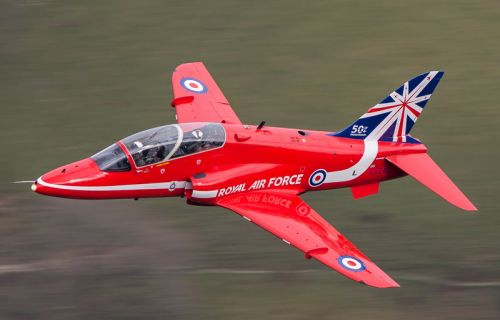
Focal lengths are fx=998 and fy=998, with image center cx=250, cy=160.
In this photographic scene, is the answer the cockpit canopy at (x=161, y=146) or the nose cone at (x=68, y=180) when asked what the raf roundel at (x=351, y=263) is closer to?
the cockpit canopy at (x=161, y=146)

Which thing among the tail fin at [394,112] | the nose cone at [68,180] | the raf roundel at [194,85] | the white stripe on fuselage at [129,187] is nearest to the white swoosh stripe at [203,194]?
the white stripe on fuselage at [129,187]

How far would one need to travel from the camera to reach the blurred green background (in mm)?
28141

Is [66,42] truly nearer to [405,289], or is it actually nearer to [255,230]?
[255,230]

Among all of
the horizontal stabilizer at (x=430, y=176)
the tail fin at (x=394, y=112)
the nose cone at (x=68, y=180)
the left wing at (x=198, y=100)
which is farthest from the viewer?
the left wing at (x=198, y=100)

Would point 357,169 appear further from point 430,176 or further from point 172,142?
point 172,142

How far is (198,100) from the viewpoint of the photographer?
30.6 meters

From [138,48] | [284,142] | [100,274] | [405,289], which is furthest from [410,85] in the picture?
[138,48]

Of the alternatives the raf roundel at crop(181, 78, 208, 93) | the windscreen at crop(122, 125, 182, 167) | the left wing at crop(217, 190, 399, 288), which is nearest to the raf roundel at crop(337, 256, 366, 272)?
the left wing at crop(217, 190, 399, 288)

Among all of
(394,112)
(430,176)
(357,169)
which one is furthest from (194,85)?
(430,176)

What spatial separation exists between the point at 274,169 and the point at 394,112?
4.02 metres

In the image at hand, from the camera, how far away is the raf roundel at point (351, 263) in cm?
2452

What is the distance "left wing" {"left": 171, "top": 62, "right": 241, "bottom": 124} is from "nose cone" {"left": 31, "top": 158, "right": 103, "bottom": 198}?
4.14 metres

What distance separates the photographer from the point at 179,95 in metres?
30.7

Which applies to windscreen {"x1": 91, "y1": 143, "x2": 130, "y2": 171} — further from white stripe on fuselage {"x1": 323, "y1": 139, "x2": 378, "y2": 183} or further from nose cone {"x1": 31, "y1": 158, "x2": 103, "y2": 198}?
white stripe on fuselage {"x1": 323, "y1": 139, "x2": 378, "y2": 183}
